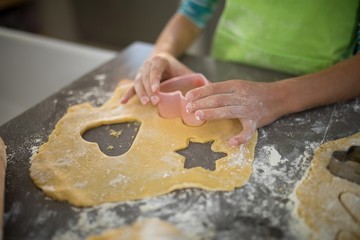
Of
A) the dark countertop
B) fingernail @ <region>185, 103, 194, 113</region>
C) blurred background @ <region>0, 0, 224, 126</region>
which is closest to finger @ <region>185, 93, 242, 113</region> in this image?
fingernail @ <region>185, 103, 194, 113</region>

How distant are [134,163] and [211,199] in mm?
189

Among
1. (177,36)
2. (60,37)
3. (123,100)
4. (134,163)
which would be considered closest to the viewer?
(134,163)

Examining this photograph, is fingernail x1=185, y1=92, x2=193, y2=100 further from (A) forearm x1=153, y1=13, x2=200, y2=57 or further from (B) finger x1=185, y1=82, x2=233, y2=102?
(A) forearm x1=153, y1=13, x2=200, y2=57

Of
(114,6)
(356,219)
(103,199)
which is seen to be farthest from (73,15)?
(356,219)

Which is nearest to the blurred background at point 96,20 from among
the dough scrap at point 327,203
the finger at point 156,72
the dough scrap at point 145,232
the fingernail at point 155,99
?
the finger at point 156,72

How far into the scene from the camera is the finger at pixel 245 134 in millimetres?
783

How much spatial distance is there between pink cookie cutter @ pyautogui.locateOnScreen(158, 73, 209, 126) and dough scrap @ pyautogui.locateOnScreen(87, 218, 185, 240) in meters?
0.31

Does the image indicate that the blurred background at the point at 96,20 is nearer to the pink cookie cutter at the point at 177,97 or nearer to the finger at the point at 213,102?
the pink cookie cutter at the point at 177,97

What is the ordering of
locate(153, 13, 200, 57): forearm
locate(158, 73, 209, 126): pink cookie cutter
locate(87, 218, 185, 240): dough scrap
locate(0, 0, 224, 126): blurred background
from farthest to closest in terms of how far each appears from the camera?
locate(0, 0, 224, 126): blurred background → locate(153, 13, 200, 57): forearm → locate(158, 73, 209, 126): pink cookie cutter → locate(87, 218, 185, 240): dough scrap

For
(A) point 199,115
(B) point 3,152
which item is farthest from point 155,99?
(B) point 3,152

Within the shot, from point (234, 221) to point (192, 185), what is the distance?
4.5 inches

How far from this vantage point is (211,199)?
665mm

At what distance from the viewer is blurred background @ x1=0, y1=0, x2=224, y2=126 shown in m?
1.64

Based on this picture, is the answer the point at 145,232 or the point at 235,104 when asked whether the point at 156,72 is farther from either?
the point at 145,232
